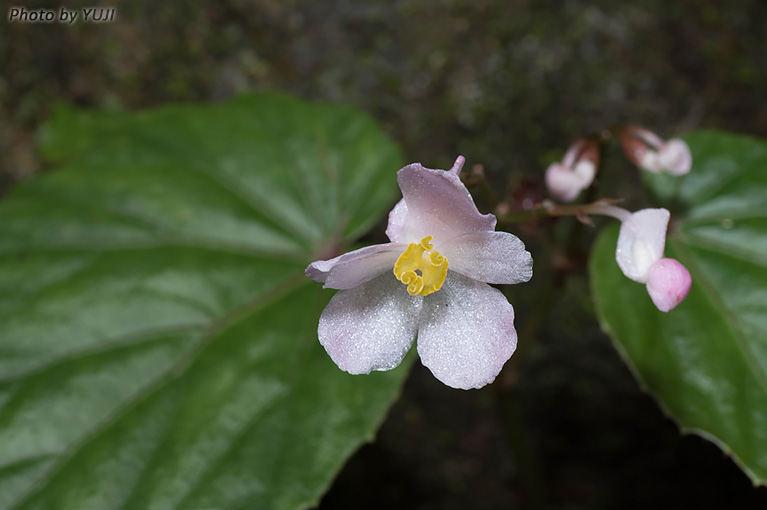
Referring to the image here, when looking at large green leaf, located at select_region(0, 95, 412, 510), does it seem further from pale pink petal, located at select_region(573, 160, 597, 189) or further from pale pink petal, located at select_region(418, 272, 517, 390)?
pale pink petal, located at select_region(573, 160, 597, 189)

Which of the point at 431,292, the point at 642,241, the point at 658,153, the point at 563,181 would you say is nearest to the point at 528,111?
the point at 658,153

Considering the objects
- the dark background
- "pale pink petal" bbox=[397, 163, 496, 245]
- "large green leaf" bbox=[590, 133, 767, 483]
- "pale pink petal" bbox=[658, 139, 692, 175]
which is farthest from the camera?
the dark background

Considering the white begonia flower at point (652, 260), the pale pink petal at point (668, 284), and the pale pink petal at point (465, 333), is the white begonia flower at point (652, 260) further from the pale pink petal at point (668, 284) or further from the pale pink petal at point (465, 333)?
the pale pink petal at point (465, 333)

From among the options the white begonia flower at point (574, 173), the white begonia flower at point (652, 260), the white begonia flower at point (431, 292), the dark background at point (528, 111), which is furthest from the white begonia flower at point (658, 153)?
the dark background at point (528, 111)

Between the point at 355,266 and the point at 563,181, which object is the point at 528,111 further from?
the point at 355,266

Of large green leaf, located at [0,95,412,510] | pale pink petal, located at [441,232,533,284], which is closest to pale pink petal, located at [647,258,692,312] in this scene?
pale pink petal, located at [441,232,533,284]

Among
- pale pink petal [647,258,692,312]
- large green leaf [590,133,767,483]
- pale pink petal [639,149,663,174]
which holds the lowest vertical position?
large green leaf [590,133,767,483]
